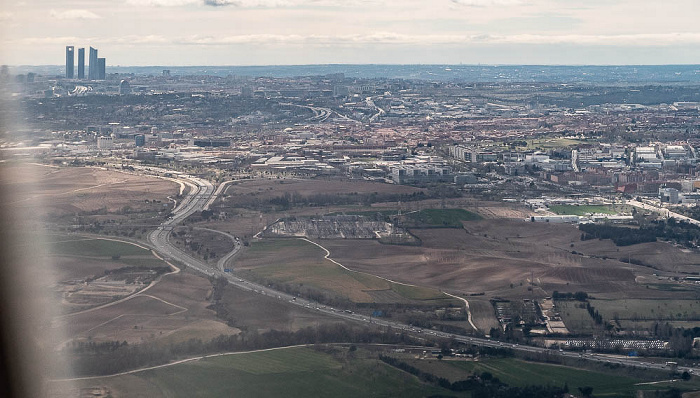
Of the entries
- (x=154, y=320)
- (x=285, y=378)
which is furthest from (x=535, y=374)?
(x=154, y=320)

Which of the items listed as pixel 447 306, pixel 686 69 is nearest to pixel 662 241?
pixel 447 306

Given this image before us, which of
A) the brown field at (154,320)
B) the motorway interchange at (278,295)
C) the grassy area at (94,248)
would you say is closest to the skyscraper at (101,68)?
the motorway interchange at (278,295)

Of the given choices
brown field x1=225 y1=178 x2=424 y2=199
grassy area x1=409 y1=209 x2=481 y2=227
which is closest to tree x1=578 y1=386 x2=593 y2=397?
grassy area x1=409 y1=209 x2=481 y2=227

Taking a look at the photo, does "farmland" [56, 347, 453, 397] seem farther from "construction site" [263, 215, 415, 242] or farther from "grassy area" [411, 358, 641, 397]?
"construction site" [263, 215, 415, 242]

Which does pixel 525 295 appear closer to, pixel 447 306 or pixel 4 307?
pixel 447 306

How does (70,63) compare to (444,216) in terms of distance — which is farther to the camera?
(70,63)

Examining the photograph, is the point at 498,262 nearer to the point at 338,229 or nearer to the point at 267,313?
the point at 338,229

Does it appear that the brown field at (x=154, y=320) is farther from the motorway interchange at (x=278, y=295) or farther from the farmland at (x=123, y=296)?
the motorway interchange at (x=278, y=295)
